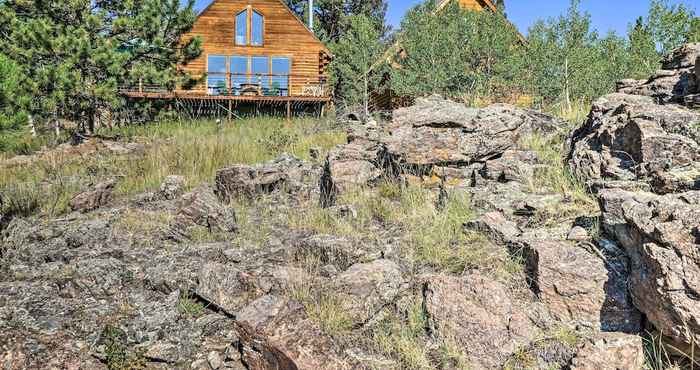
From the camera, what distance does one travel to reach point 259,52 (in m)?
23.3

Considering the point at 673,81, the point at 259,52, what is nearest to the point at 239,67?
the point at 259,52

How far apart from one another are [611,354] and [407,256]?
5.47ft

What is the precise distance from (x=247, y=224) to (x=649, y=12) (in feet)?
28.0

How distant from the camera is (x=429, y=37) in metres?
13.5

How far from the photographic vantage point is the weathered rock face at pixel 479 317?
9.05 ft

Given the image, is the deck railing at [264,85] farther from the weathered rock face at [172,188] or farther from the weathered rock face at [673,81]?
the weathered rock face at [673,81]

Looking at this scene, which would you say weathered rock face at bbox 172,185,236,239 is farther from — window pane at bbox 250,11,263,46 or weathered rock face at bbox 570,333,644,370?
window pane at bbox 250,11,263,46

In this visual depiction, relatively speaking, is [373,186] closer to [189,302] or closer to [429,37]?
[189,302]

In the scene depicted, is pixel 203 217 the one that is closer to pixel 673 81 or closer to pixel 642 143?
pixel 642 143

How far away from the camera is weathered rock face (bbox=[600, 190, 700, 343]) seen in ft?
7.62

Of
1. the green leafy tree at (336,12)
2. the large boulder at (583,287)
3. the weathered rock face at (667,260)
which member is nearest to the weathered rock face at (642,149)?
the weathered rock face at (667,260)

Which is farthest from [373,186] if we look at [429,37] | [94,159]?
[429,37]

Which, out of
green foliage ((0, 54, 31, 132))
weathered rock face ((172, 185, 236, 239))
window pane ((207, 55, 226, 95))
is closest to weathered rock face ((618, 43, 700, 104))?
weathered rock face ((172, 185, 236, 239))

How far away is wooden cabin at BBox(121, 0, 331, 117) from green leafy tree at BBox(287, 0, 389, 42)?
477 inches
